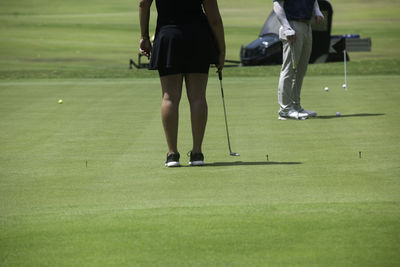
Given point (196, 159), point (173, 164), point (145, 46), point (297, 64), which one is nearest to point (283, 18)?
point (297, 64)

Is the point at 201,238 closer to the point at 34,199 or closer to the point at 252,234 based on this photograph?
the point at 252,234

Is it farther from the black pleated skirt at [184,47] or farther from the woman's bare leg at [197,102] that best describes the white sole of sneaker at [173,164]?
the black pleated skirt at [184,47]

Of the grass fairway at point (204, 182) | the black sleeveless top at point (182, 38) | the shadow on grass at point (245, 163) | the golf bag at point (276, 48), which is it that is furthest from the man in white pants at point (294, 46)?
the golf bag at point (276, 48)

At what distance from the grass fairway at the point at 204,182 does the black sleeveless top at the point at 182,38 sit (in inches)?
33.8

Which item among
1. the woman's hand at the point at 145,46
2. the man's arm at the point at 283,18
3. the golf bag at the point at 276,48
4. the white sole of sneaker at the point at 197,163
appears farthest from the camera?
the golf bag at the point at 276,48

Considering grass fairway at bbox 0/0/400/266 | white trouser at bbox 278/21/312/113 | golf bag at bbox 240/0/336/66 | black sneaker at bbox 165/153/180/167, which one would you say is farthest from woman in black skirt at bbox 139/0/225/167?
golf bag at bbox 240/0/336/66

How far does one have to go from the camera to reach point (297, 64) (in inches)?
413

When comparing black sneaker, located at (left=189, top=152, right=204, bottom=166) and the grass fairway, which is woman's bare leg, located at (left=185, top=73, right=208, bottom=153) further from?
the grass fairway

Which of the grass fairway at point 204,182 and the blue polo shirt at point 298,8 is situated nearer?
the grass fairway at point 204,182

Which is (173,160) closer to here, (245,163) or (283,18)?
(245,163)

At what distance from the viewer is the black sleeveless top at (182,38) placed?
6.68 m

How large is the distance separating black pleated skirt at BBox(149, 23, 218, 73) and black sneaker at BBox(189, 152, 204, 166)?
0.67 meters

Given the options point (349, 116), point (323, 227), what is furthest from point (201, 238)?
point (349, 116)

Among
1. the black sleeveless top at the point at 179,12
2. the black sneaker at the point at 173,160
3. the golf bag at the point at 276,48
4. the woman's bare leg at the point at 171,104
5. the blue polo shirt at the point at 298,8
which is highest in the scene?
the black sleeveless top at the point at 179,12
